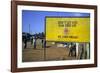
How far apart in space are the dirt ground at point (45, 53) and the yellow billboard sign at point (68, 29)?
0.28 ft

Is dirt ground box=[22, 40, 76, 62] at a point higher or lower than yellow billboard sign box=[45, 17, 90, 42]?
lower

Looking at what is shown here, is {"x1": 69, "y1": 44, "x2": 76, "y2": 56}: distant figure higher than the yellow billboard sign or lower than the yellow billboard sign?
lower

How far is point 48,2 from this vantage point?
1.84 m

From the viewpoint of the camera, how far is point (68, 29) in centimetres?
191

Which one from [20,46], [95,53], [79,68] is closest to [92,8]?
[95,53]

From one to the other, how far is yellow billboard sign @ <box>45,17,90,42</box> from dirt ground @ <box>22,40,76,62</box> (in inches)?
3.3

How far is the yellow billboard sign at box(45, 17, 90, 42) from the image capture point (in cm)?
185

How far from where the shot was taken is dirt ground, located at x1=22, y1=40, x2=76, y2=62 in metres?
1.79

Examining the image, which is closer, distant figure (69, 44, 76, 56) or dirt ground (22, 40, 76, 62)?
dirt ground (22, 40, 76, 62)

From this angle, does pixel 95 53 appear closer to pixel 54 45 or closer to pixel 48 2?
pixel 54 45

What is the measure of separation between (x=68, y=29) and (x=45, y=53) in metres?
0.32

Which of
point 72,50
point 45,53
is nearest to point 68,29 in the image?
point 72,50

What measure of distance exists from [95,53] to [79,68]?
0.22m

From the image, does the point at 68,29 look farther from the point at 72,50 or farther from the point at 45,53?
the point at 45,53
